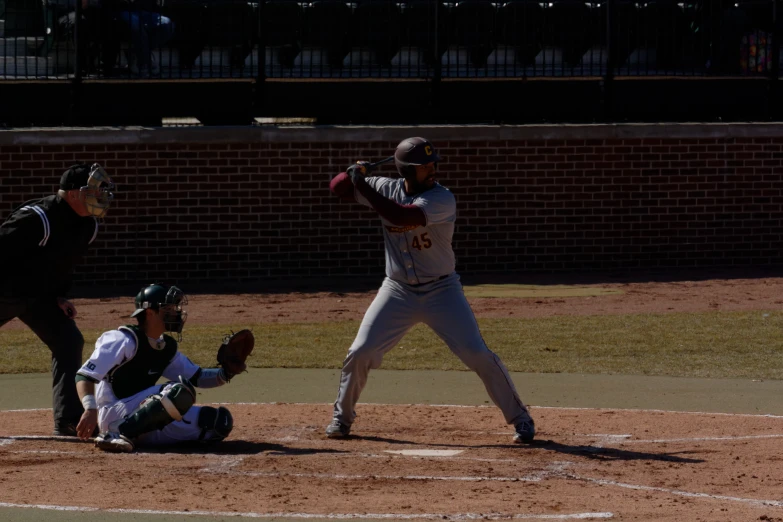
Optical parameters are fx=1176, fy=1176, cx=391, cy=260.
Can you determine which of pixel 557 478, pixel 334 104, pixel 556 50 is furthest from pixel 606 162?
pixel 557 478

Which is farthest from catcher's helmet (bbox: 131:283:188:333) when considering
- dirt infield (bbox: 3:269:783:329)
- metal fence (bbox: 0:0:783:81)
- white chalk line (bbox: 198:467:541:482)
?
metal fence (bbox: 0:0:783:81)

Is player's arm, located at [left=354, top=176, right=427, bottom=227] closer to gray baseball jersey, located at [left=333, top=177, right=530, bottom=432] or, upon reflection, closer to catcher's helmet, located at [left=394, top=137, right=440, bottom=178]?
gray baseball jersey, located at [left=333, top=177, right=530, bottom=432]

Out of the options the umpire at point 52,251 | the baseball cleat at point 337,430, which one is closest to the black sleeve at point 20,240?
the umpire at point 52,251

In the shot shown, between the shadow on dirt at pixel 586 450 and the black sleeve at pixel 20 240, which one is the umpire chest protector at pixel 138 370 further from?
the shadow on dirt at pixel 586 450

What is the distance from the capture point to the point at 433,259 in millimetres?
7785

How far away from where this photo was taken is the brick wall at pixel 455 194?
635 inches

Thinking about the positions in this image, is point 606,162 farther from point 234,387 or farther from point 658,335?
point 234,387

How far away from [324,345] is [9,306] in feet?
16.5

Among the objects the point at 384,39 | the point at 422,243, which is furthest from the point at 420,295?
the point at 384,39

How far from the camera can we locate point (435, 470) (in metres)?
6.96

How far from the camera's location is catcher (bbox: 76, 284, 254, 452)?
7219 mm

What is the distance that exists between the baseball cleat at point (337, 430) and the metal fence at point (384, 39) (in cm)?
949

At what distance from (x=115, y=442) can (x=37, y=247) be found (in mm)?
1449

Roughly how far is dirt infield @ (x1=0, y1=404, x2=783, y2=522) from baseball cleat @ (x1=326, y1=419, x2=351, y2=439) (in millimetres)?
61
